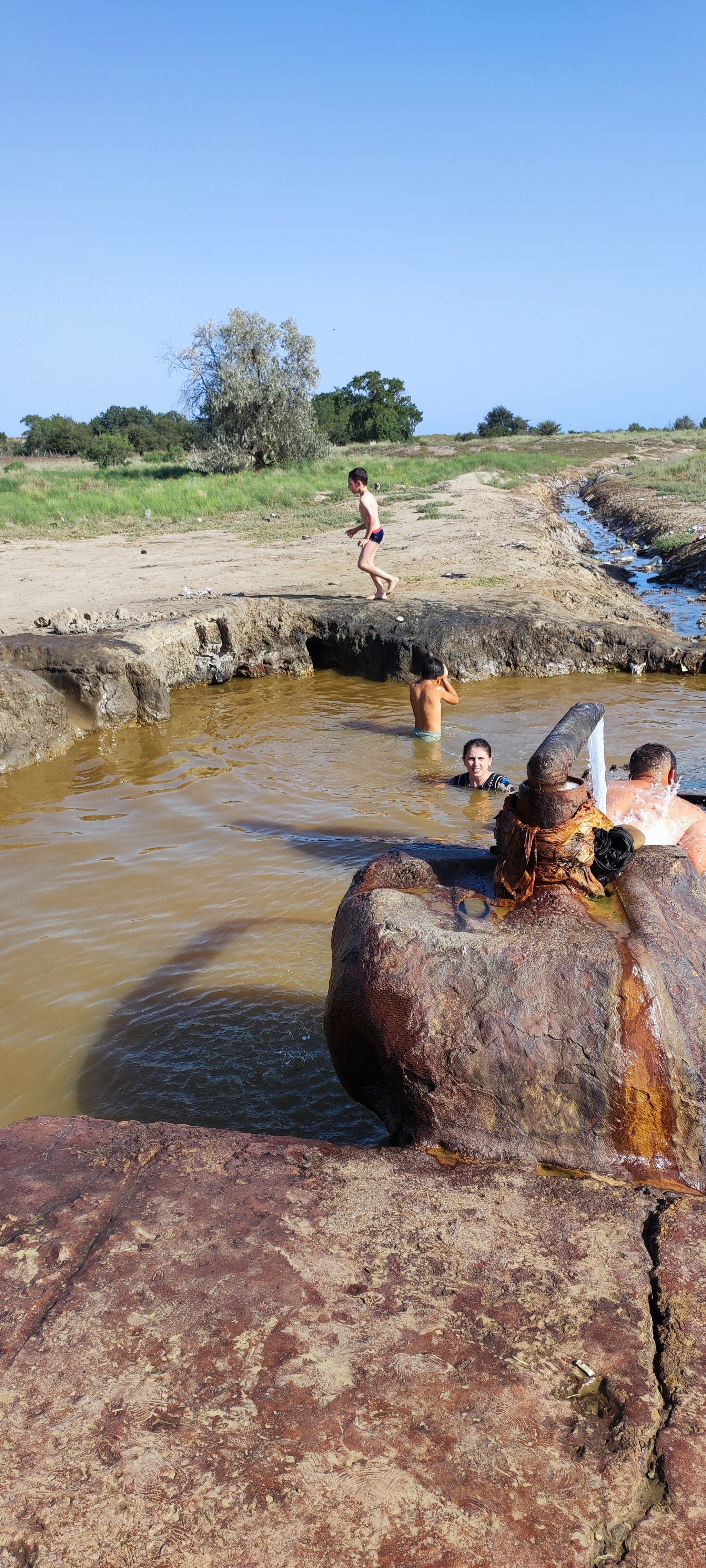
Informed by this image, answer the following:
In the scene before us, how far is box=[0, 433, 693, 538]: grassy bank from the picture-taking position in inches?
660

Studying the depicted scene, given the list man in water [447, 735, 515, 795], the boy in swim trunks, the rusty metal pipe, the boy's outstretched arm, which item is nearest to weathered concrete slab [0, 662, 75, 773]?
the boy's outstretched arm

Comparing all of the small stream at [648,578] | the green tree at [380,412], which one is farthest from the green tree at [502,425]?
the small stream at [648,578]

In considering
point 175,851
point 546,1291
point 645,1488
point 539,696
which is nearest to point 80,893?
point 175,851

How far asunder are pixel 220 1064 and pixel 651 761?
195 cm

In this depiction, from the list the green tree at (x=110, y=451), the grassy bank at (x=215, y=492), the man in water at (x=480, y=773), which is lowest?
the man in water at (x=480, y=773)

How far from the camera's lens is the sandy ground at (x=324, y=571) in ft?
34.1

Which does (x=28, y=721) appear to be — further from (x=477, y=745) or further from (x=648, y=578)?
(x=648, y=578)

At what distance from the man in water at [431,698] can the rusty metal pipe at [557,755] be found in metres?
4.84

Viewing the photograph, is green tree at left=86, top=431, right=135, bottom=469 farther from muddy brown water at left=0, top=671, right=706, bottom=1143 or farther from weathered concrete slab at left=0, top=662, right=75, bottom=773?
weathered concrete slab at left=0, top=662, right=75, bottom=773

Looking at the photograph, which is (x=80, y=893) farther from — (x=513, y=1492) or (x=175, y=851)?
(x=513, y=1492)

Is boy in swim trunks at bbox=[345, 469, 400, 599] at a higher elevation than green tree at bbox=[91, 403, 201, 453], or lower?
lower

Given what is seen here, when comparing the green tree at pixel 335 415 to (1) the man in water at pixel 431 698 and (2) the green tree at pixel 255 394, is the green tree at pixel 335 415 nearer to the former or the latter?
(2) the green tree at pixel 255 394

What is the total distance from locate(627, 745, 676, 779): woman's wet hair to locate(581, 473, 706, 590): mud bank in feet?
36.5

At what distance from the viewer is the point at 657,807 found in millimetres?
3516
